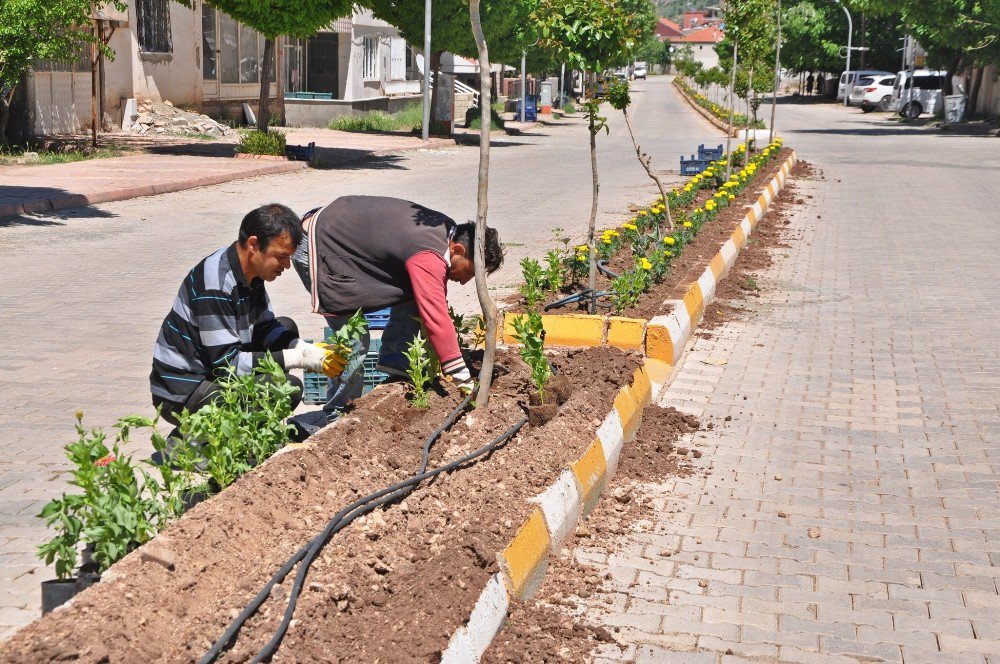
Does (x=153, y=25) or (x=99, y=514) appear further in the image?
(x=153, y=25)

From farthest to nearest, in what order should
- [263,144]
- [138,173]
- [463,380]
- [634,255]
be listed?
[263,144]
[138,173]
[634,255]
[463,380]

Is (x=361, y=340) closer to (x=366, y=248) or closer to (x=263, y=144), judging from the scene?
(x=366, y=248)

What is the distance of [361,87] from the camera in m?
40.2

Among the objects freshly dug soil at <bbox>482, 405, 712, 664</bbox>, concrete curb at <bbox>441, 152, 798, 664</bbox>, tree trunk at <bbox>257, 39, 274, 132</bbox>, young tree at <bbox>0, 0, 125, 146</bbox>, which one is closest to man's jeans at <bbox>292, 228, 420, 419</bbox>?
concrete curb at <bbox>441, 152, 798, 664</bbox>

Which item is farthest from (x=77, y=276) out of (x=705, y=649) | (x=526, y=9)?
(x=526, y=9)

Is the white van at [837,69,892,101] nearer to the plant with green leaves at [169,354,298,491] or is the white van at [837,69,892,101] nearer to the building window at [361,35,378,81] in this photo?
the building window at [361,35,378,81]

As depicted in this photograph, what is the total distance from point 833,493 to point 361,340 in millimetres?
2303

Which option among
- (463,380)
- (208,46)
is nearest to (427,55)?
(208,46)

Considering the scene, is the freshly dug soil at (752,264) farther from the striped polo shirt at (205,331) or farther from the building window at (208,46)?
the building window at (208,46)

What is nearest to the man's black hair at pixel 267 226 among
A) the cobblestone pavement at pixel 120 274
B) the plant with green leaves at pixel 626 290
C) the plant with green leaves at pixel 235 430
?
the plant with green leaves at pixel 235 430

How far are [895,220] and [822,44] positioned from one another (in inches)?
2124

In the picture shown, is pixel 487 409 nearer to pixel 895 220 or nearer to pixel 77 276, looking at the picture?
pixel 77 276

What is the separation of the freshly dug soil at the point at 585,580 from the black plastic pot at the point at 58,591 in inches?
48.8

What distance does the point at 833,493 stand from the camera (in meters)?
5.21
